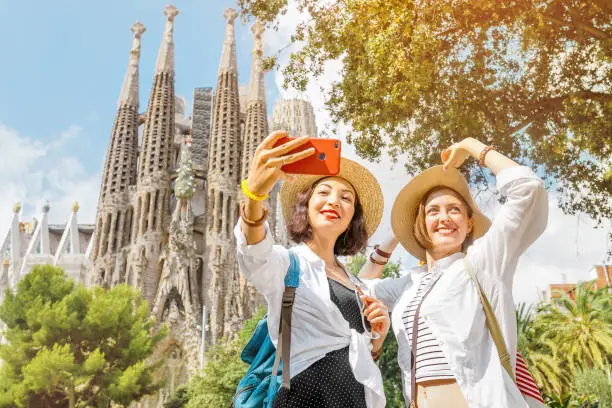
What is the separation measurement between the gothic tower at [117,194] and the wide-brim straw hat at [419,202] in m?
30.6

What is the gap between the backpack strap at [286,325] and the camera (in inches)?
87.2

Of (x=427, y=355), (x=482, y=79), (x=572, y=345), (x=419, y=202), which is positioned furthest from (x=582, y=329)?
(x=427, y=355)

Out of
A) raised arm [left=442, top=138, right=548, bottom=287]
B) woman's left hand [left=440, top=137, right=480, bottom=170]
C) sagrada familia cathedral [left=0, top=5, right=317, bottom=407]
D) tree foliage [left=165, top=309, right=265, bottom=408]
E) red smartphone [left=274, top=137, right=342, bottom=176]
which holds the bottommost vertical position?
tree foliage [left=165, top=309, right=265, bottom=408]

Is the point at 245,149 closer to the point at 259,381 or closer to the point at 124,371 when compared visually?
the point at 124,371

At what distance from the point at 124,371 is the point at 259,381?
20573 millimetres

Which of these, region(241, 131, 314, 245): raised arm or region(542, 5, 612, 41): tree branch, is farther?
region(542, 5, 612, 41): tree branch

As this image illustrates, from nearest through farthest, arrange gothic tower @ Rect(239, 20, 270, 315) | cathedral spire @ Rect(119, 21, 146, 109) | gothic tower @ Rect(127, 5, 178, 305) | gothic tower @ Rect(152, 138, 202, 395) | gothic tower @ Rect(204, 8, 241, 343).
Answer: gothic tower @ Rect(152, 138, 202, 395) → gothic tower @ Rect(204, 8, 241, 343) → gothic tower @ Rect(127, 5, 178, 305) → gothic tower @ Rect(239, 20, 270, 315) → cathedral spire @ Rect(119, 21, 146, 109)

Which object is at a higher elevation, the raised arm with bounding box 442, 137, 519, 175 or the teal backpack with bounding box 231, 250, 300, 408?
the raised arm with bounding box 442, 137, 519, 175

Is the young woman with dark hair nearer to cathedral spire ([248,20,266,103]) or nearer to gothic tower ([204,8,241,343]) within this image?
gothic tower ([204,8,241,343])

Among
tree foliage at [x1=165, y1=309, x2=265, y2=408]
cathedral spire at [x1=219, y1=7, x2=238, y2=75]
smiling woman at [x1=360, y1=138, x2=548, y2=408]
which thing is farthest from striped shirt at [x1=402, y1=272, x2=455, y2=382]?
cathedral spire at [x1=219, y1=7, x2=238, y2=75]

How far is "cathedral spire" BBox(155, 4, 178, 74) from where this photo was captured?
121 feet

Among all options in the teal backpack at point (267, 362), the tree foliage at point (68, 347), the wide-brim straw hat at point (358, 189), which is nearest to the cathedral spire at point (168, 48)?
the tree foliage at point (68, 347)

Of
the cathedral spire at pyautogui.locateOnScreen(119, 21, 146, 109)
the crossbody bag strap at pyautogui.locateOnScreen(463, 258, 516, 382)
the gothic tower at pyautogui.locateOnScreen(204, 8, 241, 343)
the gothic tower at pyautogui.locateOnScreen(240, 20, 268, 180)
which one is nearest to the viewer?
the crossbody bag strap at pyautogui.locateOnScreen(463, 258, 516, 382)

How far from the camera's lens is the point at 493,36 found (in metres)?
5.43
